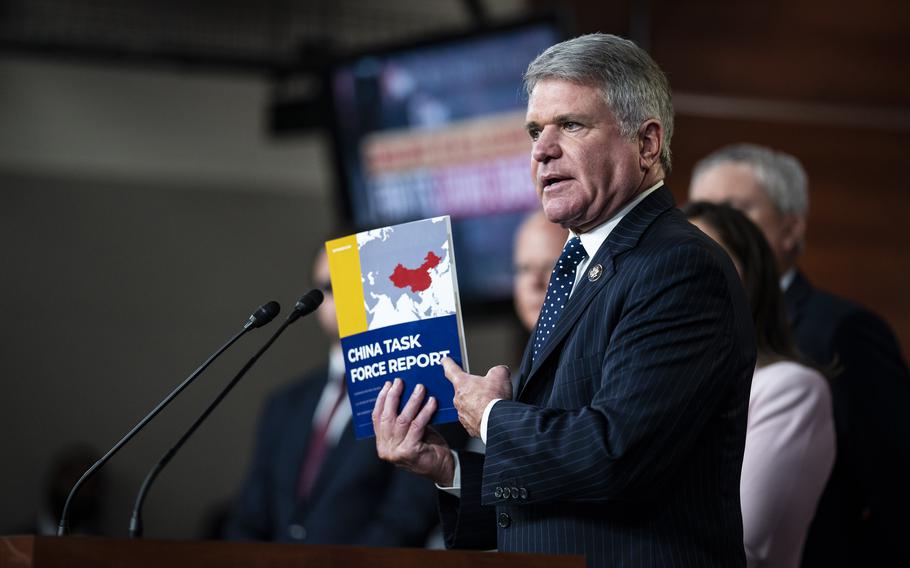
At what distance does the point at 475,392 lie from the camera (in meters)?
1.79

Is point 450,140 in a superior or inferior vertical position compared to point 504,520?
superior

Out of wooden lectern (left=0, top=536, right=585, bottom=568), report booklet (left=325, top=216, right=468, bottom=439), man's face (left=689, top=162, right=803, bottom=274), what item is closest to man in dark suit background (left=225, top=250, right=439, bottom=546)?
man's face (left=689, top=162, right=803, bottom=274)

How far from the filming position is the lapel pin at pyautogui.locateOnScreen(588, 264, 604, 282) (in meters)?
1.80

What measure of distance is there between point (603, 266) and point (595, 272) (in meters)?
0.02

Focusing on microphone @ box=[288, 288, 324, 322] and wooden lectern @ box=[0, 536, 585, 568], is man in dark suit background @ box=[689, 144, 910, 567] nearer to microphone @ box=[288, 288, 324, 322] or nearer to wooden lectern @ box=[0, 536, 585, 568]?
microphone @ box=[288, 288, 324, 322]

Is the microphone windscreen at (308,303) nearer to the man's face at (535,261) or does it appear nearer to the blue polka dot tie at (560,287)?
the blue polka dot tie at (560,287)

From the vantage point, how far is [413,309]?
1.93 metres

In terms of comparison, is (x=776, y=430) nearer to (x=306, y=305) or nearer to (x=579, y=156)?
(x=579, y=156)

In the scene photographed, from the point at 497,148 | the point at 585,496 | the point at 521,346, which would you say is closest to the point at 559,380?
the point at 585,496

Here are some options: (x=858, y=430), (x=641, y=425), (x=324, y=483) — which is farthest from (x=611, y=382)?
(x=324, y=483)

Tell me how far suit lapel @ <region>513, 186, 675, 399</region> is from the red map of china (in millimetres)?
218

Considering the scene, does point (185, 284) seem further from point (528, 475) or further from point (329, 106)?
point (528, 475)

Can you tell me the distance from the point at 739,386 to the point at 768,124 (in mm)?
3408

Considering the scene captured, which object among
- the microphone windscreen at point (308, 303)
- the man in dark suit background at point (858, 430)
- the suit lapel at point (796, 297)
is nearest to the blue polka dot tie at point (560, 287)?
the microphone windscreen at point (308, 303)
